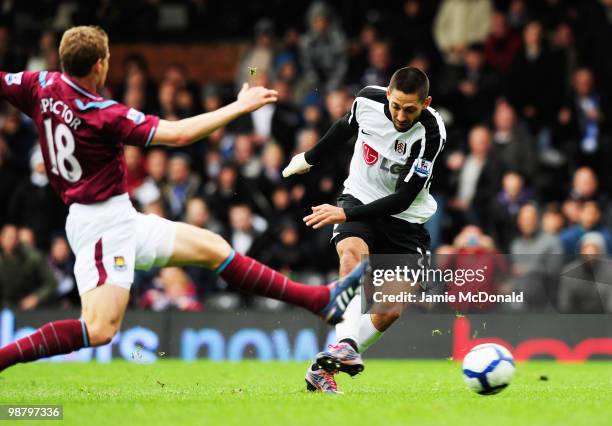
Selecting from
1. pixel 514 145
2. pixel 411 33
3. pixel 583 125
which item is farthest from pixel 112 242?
pixel 411 33

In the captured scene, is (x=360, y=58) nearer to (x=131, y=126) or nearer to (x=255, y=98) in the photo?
(x=255, y=98)

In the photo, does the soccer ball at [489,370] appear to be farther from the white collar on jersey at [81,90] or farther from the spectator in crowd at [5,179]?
the spectator in crowd at [5,179]

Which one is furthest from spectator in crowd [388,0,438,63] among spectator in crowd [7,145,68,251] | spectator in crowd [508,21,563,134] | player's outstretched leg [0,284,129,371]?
player's outstretched leg [0,284,129,371]

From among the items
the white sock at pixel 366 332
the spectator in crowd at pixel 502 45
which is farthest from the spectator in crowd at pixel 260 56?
the white sock at pixel 366 332

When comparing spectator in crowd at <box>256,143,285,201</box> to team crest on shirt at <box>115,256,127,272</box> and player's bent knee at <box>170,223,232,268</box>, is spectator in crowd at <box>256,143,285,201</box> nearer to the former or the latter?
player's bent knee at <box>170,223,232,268</box>

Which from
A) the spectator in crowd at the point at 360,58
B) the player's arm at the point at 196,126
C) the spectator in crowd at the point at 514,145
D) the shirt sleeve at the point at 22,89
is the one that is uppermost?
the spectator in crowd at the point at 360,58

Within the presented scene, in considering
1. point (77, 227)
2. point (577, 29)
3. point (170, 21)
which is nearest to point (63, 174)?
point (77, 227)

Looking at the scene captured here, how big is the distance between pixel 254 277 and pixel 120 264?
82 centimetres

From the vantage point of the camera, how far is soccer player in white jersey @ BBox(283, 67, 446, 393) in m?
8.09

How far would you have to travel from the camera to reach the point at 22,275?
1437 cm

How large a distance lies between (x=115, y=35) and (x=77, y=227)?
11322 mm

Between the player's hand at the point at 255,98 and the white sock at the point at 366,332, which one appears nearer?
the player's hand at the point at 255,98

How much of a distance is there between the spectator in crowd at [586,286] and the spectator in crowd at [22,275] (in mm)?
6038

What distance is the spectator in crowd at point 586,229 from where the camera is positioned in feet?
43.8
